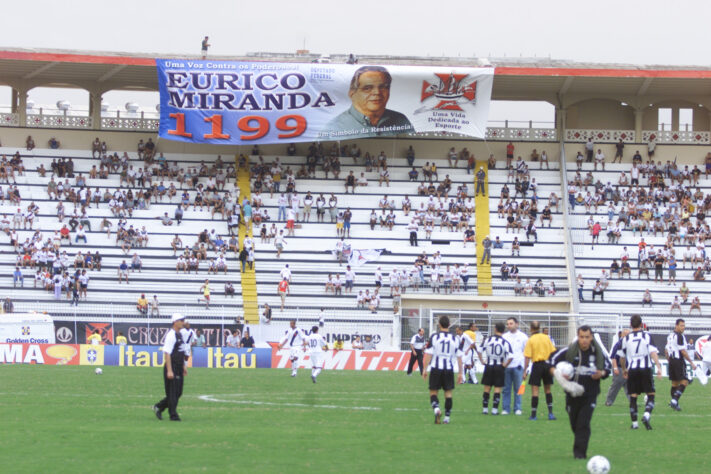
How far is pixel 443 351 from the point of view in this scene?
1969 centimetres

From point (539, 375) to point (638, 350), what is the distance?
A: 2514mm

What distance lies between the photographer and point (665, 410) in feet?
78.8

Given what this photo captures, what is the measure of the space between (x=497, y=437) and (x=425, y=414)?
4026mm

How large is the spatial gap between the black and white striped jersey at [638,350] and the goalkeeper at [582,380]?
5.05 metres

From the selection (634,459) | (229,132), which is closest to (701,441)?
(634,459)

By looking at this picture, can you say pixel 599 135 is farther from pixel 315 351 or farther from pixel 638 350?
pixel 638 350

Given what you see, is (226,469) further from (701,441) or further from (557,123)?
(557,123)

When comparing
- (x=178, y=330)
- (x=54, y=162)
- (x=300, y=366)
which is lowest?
(x=300, y=366)

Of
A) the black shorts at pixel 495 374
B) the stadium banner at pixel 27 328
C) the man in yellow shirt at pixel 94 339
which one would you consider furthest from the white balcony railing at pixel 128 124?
the black shorts at pixel 495 374

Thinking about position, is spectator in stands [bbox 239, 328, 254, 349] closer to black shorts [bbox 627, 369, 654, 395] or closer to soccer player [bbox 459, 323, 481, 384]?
soccer player [bbox 459, 323, 481, 384]

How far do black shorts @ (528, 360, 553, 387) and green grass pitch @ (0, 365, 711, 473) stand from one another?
2.61ft

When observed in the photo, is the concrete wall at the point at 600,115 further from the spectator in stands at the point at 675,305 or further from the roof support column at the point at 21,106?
the roof support column at the point at 21,106

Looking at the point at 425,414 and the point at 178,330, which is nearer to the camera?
the point at 178,330

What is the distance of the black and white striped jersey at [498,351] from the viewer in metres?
21.9
